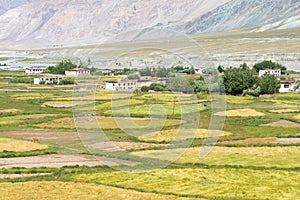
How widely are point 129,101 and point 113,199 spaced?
45.5 metres

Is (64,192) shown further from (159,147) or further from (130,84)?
(130,84)

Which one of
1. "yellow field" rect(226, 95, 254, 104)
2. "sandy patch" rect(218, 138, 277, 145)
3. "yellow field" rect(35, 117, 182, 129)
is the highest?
"yellow field" rect(226, 95, 254, 104)

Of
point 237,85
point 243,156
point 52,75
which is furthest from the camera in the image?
point 52,75

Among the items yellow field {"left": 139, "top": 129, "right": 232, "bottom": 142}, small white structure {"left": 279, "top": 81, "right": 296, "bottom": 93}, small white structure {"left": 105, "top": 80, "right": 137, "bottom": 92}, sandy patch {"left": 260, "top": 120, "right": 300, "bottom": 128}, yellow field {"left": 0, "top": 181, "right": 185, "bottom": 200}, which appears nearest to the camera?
yellow field {"left": 0, "top": 181, "right": 185, "bottom": 200}

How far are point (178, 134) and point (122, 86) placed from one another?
44.9 meters

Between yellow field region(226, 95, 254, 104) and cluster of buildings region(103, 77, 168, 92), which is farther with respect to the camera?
cluster of buildings region(103, 77, 168, 92)

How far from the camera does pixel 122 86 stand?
87.8 metres

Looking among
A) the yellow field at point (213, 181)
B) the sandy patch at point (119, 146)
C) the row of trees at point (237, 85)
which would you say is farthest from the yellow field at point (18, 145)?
the row of trees at point (237, 85)

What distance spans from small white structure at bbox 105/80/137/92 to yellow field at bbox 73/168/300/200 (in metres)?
56.6

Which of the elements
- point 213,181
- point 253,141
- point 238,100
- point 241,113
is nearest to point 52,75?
point 238,100

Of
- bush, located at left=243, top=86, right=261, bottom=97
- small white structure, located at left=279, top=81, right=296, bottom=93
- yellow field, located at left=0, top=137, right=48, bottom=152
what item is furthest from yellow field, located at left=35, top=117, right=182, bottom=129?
small white structure, located at left=279, top=81, right=296, bottom=93

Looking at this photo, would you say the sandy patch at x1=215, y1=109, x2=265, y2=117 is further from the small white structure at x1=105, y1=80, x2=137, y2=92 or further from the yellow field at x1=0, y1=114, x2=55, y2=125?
the small white structure at x1=105, y1=80, x2=137, y2=92

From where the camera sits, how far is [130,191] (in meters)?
25.6

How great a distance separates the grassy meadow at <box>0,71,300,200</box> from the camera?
84.9 feet
